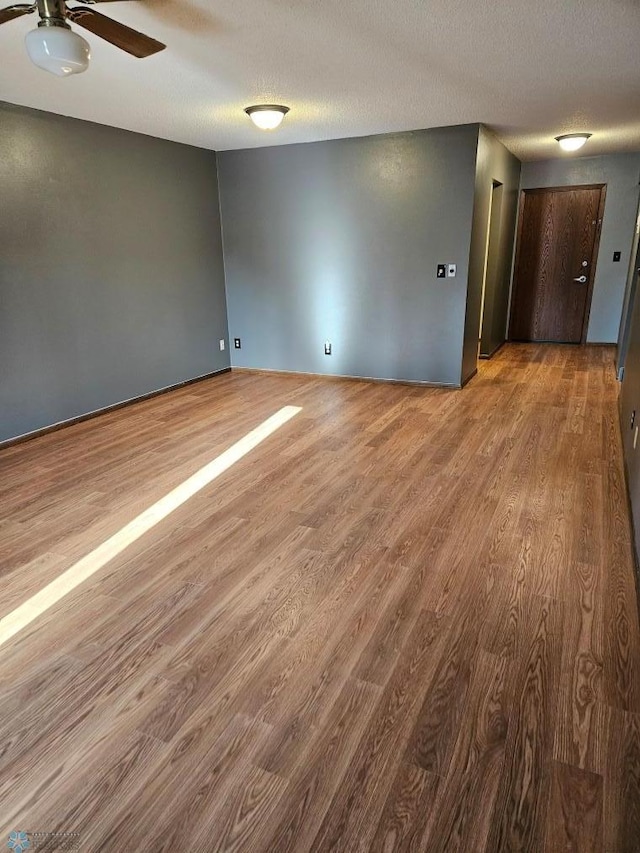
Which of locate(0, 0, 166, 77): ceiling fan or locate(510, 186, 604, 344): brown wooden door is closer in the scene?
locate(0, 0, 166, 77): ceiling fan

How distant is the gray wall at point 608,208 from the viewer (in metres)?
6.30

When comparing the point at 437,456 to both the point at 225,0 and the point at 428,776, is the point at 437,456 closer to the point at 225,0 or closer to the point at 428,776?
the point at 428,776

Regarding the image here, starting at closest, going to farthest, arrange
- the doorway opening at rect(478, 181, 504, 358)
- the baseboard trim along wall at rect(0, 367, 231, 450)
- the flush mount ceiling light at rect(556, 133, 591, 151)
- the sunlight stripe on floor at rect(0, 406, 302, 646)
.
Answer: the sunlight stripe on floor at rect(0, 406, 302, 646)
the baseboard trim along wall at rect(0, 367, 231, 450)
the flush mount ceiling light at rect(556, 133, 591, 151)
the doorway opening at rect(478, 181, 504, 358)

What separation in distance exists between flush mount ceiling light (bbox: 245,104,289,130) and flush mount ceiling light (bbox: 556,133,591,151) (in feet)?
9.34

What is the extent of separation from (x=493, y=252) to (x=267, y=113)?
3467 mm

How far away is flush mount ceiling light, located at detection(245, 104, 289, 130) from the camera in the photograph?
3.62 m

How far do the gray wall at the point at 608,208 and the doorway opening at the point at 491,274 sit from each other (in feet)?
4.30

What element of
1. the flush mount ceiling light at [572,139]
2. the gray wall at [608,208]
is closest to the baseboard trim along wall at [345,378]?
the flush mount ceiling light at [572,139]

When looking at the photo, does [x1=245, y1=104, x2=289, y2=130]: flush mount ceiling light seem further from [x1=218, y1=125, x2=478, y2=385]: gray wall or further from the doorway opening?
the doorway opening

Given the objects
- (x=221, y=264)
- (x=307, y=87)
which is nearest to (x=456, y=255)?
(x=307, y=87)

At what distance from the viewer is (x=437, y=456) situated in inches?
135

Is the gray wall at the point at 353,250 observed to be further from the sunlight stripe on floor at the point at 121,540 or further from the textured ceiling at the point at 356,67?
the sunlight stripe on floor at the point at 121,540
